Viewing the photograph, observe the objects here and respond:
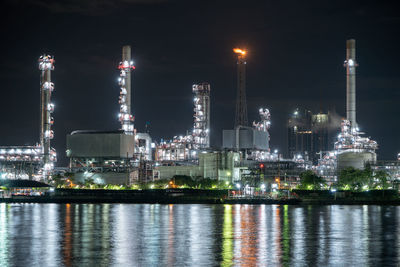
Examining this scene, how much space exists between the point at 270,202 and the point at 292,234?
6097 cm

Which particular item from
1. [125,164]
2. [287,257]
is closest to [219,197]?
[125,164]

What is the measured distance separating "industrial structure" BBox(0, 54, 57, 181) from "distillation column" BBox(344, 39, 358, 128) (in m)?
69.0

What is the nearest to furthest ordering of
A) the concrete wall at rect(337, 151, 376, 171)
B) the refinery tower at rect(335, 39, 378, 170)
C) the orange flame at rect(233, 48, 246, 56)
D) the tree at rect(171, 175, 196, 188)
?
the tree at rect(171, 175, 196, 188) < the concrete wall at rect(337, 151, 376, 171) < the refinery tower at rect(335, 39, 378, 170) < the orange flame at rect(233, 48, 246, 56)

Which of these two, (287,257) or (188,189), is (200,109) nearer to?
(188,189)

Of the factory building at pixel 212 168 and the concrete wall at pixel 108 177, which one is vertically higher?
the factory building at pixel 212 168

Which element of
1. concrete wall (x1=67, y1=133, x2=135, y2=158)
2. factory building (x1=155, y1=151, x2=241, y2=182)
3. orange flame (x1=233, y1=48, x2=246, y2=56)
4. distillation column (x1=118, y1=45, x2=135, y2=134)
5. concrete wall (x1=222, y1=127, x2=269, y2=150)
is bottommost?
factory building (x1=155, y1=151, x2=241, y2=182)

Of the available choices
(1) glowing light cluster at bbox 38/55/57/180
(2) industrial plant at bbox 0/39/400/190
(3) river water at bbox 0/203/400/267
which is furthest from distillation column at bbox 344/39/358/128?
(3) river water at bbox 0/203/400/267

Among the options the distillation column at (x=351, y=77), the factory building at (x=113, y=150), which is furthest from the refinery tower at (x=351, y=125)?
the factory building at (x=113, y=150)

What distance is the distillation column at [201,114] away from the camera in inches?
6708

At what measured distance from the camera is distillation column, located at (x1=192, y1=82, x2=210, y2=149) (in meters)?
170

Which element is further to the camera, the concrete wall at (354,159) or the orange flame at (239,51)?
the orange flame at (239,51)

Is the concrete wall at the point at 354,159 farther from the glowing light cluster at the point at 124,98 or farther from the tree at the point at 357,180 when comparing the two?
the glowing light cluster at the point at 124,98

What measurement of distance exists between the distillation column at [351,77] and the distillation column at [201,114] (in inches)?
1454

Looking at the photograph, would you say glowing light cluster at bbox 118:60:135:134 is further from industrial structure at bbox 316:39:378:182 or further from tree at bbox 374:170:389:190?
tree at bbox 374:170:389:190
